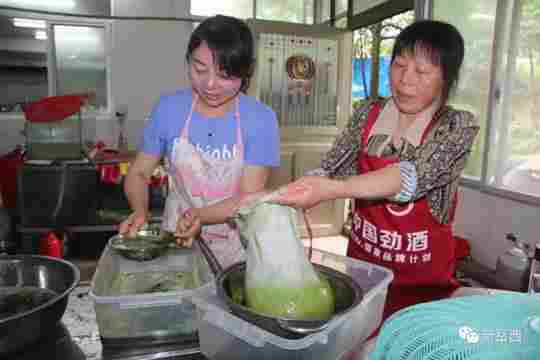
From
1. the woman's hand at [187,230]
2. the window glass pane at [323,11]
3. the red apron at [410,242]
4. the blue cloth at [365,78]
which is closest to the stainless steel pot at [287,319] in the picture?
the woman's hand at [187,230]

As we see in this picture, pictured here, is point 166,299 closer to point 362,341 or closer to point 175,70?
point 362,341

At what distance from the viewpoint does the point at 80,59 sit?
4.17 metres

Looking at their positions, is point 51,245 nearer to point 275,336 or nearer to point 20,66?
point 20,66

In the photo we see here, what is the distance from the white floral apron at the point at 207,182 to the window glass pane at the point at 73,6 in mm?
3195

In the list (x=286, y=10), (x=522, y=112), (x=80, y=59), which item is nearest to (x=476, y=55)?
(x=522, y=112)

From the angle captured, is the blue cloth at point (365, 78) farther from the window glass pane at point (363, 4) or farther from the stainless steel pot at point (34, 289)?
the stainless steel pot at point (34, 289)

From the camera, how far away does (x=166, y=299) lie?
2.75ft

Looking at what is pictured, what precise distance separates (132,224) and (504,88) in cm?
256

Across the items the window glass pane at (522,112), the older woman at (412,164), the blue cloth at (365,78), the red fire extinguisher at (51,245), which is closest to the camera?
the older woman at (412,164)

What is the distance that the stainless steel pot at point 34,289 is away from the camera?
76 cm

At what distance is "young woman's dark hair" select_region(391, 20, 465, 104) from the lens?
3.98 ft

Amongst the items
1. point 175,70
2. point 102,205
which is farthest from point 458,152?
point 175,70

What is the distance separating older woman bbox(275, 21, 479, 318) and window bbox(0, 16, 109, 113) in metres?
3.38

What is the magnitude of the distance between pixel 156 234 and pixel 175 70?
3.40 metres
